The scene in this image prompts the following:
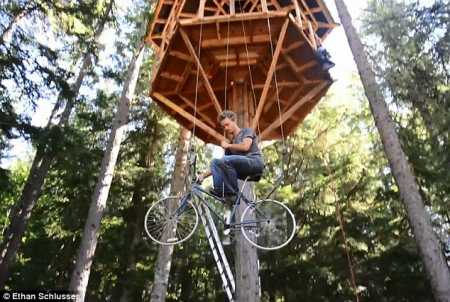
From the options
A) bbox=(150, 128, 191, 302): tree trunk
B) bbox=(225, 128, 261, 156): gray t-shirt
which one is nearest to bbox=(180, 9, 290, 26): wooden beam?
bbox=(225, 128, 261, 156): gray t-shirt

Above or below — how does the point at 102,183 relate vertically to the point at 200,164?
below

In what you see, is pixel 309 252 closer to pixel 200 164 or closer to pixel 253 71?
pixel 200 164

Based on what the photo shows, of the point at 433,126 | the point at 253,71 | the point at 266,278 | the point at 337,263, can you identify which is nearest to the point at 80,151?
the point at 253,71

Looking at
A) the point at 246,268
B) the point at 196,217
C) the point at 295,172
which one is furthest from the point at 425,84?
the point at 196,217

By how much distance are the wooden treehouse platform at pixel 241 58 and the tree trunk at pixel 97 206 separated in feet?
5.03

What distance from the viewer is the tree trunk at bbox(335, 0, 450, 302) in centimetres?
639

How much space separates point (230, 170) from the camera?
201 inches

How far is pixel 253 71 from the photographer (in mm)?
8984

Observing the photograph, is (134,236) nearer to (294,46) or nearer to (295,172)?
(295,172)

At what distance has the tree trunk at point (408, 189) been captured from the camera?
639cm

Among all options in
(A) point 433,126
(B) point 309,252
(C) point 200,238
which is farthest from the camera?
(C) point 200,238

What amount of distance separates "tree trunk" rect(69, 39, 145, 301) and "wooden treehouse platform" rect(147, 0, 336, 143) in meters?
1.53

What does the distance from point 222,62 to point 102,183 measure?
406cm

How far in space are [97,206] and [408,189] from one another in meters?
6.63
